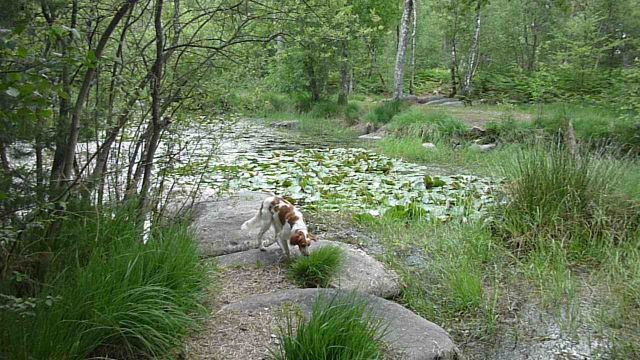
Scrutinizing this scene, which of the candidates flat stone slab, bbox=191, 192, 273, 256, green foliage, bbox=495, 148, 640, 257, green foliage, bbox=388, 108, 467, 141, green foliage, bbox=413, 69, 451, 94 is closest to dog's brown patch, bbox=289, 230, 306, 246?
flat stone slab, bbox=191, 192, 273, 256

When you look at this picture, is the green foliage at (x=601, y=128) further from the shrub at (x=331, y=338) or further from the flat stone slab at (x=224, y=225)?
the shrub at (x=331, y=338)

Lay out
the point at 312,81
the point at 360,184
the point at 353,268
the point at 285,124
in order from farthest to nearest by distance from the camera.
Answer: the point at 312,81
the point at 285,124
the point at 360,184
the point at 353,268

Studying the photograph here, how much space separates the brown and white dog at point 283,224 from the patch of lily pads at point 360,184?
68cm

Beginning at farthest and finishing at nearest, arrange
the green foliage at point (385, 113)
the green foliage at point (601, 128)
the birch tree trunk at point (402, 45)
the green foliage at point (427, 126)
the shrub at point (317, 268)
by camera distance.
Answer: the birch tree trunk at point (402, 45) < the green foliage at point (385, 113) < the green foliage at point (427, 126) < the green foliage at point (601, 128) < the shrub at point (317, 268)

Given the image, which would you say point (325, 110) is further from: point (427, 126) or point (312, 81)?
point (427, 126)

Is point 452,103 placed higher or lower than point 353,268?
higher

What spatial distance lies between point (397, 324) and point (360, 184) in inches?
170

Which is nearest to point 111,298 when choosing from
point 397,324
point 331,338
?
point 331,338

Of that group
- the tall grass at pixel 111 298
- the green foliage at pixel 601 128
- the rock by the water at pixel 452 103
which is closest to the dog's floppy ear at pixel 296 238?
the tall grass at pixel 111 298

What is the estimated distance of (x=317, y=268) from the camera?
3.82m

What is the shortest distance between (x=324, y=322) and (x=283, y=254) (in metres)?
1.87

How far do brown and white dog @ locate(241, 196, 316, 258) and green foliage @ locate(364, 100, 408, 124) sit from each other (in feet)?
32.9

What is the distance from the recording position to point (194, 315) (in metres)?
2.85

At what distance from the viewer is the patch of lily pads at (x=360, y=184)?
5.80 metres
